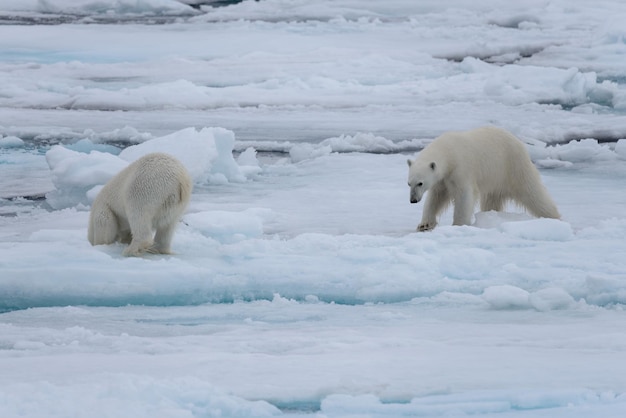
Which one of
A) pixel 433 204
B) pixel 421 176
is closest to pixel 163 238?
pixel 421 176

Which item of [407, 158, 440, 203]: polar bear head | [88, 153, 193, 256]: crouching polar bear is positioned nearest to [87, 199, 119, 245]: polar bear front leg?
[88, 153, 193, 256]: crouching polar bear

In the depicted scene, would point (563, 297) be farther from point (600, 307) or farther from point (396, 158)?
point (396, 158)

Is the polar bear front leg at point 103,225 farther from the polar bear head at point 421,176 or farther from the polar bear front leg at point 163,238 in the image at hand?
the polar bear head at point 421,176

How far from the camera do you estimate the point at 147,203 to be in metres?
3.82

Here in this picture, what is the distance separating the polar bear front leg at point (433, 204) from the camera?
5027 mm

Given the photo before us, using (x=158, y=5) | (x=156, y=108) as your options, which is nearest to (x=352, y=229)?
(x=156, y=108)

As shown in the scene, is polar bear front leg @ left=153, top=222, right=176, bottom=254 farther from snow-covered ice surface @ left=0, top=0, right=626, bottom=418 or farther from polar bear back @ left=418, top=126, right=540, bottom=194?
polar bear back @ left=418, top=126, right=540, bottom=194

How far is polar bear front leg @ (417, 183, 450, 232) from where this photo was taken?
503 centimetres

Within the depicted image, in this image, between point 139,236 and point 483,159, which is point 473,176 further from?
point 139,236

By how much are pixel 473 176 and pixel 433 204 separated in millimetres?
246

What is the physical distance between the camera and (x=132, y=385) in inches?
103

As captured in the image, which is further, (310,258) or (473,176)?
(473,176)

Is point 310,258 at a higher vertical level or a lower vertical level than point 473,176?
lower

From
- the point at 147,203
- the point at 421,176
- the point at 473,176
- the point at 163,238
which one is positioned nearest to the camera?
the point at 147,203
